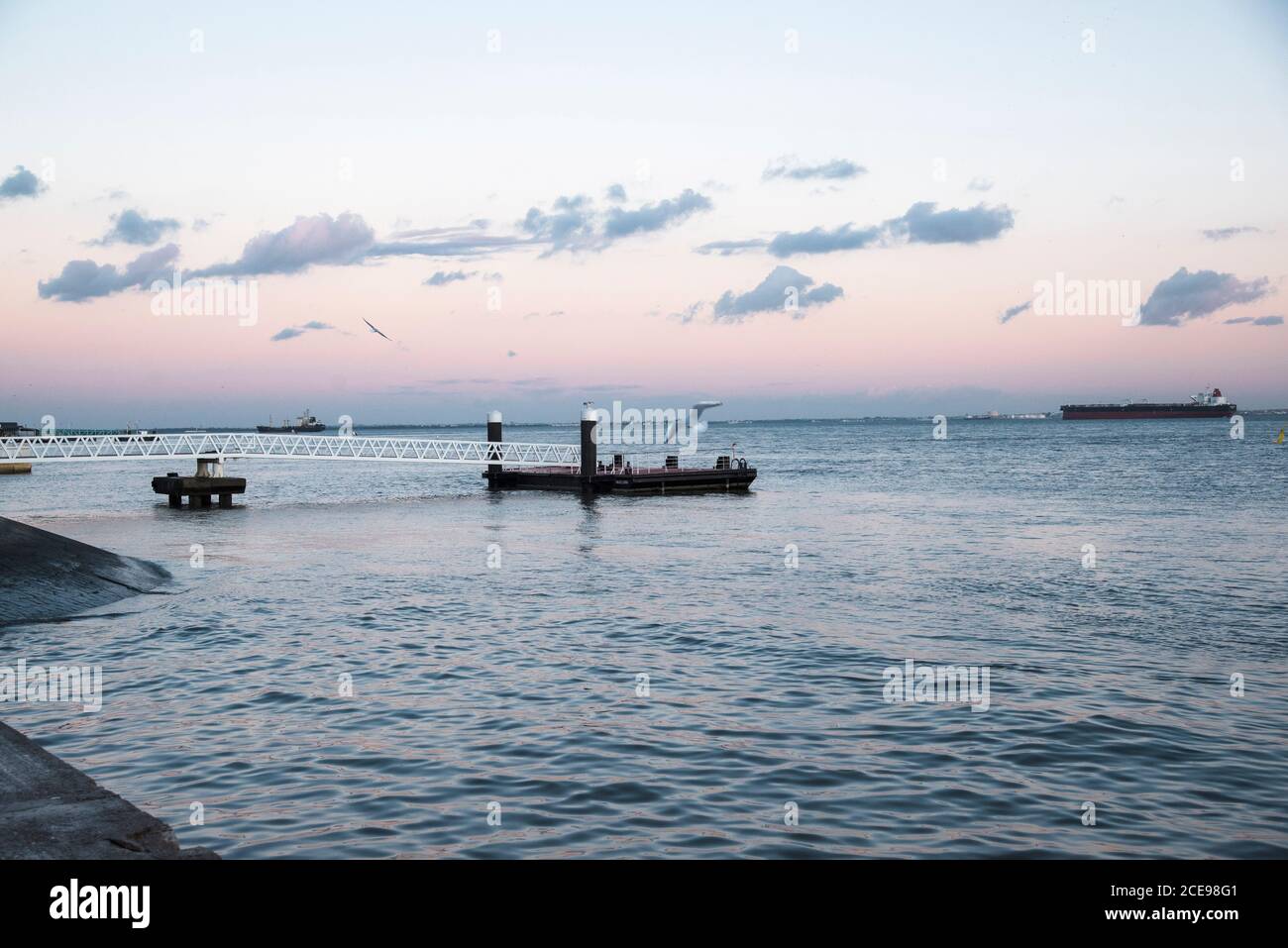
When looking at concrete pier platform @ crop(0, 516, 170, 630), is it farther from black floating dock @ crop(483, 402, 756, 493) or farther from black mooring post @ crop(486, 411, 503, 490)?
black mooring post @ crop(486, 411, 503, 490)

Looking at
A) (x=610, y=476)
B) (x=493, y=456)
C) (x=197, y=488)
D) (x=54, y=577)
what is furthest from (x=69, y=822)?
(x=493, y=456)

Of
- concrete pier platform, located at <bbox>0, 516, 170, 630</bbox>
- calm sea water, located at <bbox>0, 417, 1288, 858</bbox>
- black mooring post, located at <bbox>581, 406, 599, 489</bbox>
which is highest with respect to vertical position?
black mooring post, located at <bbox>581, 406, 599, 489</bbox>

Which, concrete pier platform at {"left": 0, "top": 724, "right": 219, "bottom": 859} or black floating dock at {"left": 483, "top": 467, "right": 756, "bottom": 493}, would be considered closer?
concrete pier platform at {"left": 0, "top": 724, "right": 219, "bottom": 859}

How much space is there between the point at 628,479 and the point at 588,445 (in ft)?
12.1

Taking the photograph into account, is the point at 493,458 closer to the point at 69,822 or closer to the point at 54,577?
the point at 54,577

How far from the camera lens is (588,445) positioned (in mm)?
59438

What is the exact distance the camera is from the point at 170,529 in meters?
39.3

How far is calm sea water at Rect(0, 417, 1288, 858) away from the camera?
31.4 ft

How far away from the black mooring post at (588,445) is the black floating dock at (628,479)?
0.30m

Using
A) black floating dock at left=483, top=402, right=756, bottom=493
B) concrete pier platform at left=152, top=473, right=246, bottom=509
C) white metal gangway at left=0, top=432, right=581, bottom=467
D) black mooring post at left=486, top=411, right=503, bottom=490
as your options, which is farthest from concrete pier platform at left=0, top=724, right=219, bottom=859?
black mooring post at left=486, top=411, right=503, bottom=490

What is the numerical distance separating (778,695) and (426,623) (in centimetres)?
839

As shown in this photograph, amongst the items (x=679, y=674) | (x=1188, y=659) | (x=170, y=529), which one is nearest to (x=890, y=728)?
(x=679, y=674)

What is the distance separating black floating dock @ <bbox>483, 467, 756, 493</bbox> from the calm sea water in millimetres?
23556

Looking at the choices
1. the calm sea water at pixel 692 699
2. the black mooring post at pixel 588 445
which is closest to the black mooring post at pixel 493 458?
the black mooring post at pixel 588 445
